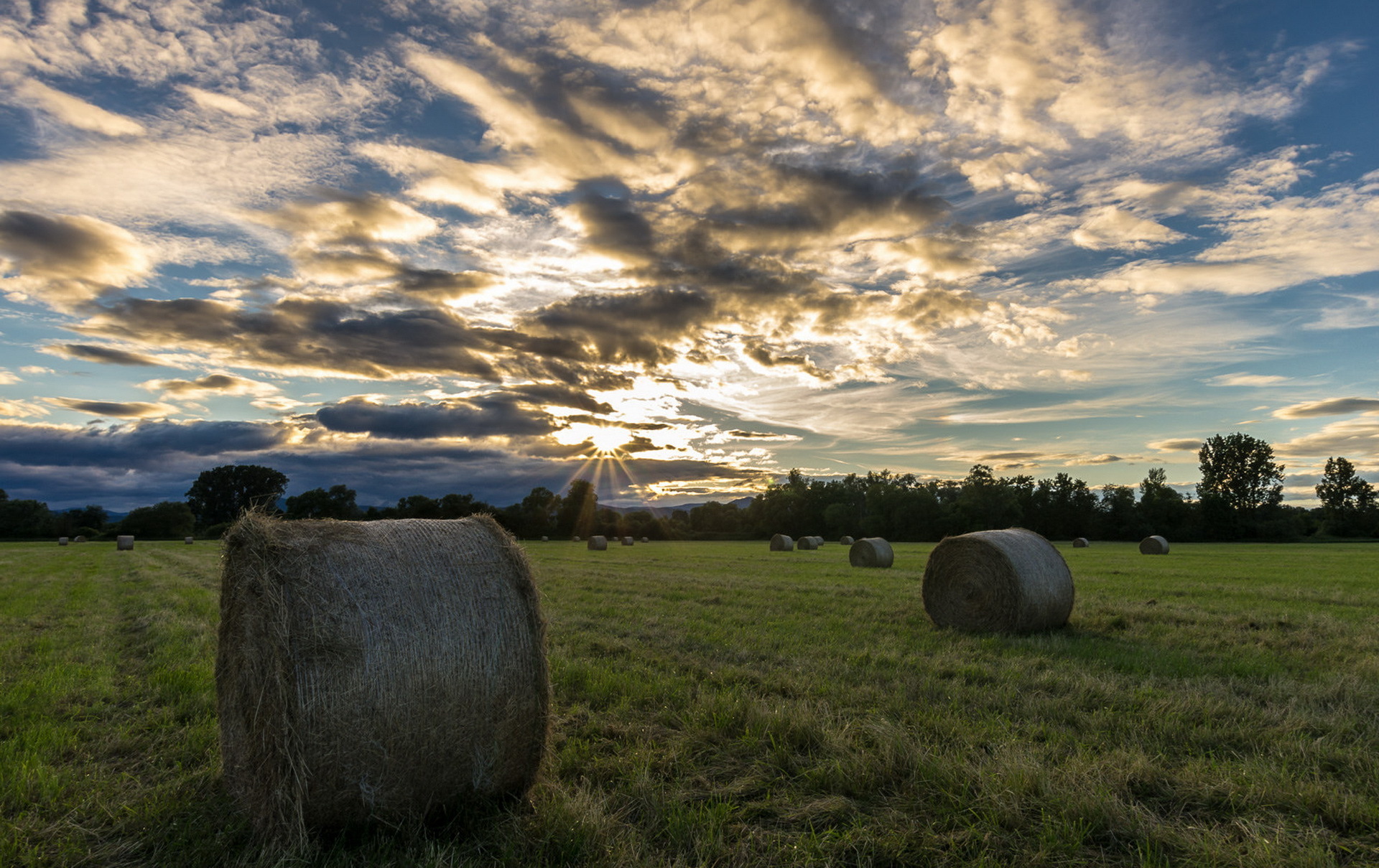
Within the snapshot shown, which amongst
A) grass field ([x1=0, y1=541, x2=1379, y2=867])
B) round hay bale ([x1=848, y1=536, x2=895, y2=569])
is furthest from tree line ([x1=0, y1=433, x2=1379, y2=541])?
grass field ([x1=0, y1=541, x2=1379, y2=867])

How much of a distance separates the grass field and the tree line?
6359cm

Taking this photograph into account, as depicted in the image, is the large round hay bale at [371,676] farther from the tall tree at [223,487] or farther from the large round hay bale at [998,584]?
the tall tree at [223,487]

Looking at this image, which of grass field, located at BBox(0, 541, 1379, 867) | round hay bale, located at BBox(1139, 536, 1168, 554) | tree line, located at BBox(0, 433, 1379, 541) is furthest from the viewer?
tree line, located at BBox(0, 433, 1379, 541)

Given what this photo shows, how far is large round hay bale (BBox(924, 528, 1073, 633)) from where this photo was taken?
11320mm

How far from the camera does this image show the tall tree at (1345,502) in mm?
79312

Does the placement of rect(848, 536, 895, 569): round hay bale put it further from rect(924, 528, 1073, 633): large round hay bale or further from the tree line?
the tree line

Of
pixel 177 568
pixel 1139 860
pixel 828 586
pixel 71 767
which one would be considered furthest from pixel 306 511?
pixel 1139 860

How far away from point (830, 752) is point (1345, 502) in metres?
112

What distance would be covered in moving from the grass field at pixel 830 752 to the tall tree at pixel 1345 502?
94.1m

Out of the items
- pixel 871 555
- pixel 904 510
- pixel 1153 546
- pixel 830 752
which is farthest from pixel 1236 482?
pixel 830 752

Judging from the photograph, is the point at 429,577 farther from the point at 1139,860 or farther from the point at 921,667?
the point at 921,667

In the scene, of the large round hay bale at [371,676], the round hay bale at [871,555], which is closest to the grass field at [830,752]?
the large round hay bale at [371,676]

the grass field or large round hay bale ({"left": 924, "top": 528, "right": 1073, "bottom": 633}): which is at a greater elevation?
large round hay bale ({"left": 924, "top": 528, "right": 1073, "bottom": 633})

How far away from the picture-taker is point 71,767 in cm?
518
